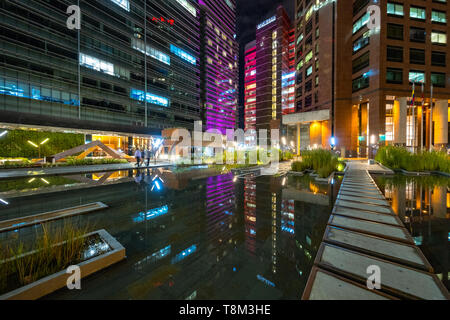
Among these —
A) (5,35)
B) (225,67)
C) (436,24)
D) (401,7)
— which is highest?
(225,67)

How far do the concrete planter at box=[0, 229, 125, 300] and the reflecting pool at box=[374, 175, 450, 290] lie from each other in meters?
5.09

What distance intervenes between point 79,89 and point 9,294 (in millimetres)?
41201

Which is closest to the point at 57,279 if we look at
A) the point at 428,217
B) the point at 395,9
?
the point at 428,217

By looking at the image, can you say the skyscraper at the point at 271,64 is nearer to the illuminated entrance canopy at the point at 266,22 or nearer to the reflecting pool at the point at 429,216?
the illuminated entrance canopy at the point at 266,22

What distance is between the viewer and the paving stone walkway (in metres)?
2.29

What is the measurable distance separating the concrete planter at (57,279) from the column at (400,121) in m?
39.7

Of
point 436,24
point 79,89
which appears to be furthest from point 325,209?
point 436,24

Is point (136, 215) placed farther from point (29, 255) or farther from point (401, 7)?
point (401, 7)

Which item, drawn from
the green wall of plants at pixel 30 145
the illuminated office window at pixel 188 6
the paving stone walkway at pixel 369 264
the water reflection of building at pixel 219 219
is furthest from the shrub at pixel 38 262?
the illuminated office window at pixel 188 6

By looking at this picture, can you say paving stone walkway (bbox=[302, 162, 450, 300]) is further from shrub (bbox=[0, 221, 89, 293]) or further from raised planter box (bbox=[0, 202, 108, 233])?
raised planter box (bbox=[0, 202, 108, 233])

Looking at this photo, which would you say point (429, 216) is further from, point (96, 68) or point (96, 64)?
point (96, 64)

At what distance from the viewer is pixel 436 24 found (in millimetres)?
29469

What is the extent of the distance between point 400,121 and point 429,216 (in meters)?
34.0

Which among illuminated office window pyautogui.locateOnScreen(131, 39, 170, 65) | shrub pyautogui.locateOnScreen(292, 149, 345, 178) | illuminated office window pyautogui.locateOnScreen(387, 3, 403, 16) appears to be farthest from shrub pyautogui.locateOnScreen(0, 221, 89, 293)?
illuminated office window pyautogui.locateOnScreen(131, 39, 170, 65)
